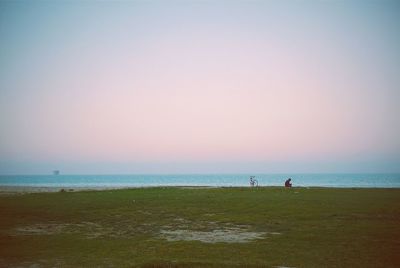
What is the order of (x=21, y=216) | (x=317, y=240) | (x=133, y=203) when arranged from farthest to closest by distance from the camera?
1. (x=133, y=203)
2. (x=21, y=216)
3. (x=317, y=240)

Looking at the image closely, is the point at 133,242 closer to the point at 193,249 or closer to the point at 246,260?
the point at 193,249

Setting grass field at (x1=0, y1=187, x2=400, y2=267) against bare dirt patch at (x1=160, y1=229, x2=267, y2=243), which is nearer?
grass field at (x1=0, y1=187, x2=400, y2=267)

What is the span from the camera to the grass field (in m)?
16.5

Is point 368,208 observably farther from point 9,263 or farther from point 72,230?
point 9,263

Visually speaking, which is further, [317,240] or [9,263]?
[317,240]

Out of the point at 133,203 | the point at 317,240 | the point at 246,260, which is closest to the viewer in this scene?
the point at 246,260

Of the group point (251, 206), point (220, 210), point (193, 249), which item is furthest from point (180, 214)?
point (193, 249)

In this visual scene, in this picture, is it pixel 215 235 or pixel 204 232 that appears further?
pixel 204 232

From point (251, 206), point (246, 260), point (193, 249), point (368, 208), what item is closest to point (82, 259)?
point (193, 249)

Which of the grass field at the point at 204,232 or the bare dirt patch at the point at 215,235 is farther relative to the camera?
the bare dirt patch at the point at 215,235

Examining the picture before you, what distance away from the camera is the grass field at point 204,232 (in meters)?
16.5

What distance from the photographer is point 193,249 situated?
18.5m

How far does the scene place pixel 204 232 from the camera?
912 inches

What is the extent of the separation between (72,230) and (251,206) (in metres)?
14.7
